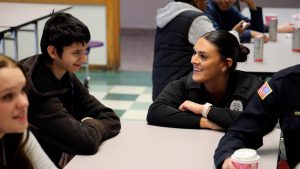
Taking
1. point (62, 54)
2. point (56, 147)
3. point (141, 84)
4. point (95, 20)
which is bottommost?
point (141, 84)

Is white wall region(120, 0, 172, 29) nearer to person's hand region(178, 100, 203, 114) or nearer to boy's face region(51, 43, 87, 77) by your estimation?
person's hand region(178, 100, 203, 114)

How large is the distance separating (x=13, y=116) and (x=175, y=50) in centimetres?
202

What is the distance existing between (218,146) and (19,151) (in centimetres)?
80

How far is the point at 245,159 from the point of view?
74.5 inches

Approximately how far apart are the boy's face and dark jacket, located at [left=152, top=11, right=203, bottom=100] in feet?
3.93

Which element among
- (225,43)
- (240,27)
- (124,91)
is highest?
(225,43)

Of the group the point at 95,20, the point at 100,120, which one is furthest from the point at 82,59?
the point at 95,20

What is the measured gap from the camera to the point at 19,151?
6.01 ft

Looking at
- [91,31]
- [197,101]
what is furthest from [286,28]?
[91,31]

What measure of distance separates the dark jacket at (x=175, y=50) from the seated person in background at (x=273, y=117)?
1298 millimetres

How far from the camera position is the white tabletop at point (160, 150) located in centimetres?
213

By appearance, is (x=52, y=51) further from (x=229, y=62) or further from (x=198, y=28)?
(x=198, y=28)

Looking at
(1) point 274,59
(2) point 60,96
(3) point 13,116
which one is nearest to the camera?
(3) point 13,116

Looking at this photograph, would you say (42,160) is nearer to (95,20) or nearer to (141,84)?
(141,84)
